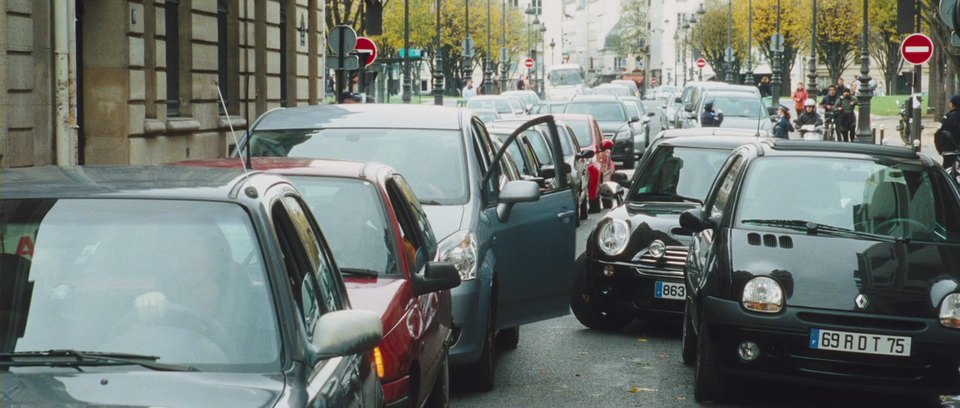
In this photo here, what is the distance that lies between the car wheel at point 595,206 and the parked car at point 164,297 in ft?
A: 62.5

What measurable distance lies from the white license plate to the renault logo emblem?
142mm

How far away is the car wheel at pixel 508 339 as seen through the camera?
34.7ft

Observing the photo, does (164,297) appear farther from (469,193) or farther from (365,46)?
(365,46)

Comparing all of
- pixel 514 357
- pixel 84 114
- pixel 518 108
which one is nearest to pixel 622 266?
pixel 514 357

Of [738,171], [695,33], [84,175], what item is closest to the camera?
[84,175]

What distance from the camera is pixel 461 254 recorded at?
8328mm

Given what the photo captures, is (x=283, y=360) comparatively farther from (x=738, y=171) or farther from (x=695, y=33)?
(x=695, y=33)

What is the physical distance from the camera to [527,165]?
12508 mm

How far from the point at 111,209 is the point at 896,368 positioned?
4.90 metres

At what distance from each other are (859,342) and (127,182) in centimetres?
461

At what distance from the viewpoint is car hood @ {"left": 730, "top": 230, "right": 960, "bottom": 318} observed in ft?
26.0

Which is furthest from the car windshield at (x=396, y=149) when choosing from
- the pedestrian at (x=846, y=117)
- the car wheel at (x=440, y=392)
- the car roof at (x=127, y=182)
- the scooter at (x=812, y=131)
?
the pedestrian at (x=846, y=117)

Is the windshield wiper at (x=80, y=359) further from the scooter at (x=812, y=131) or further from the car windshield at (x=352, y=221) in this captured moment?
the scooter at (x=812, y=131)

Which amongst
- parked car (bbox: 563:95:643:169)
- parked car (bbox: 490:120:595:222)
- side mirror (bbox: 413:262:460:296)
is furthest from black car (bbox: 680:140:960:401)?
parked car (bbox: 563:95:643:169)
